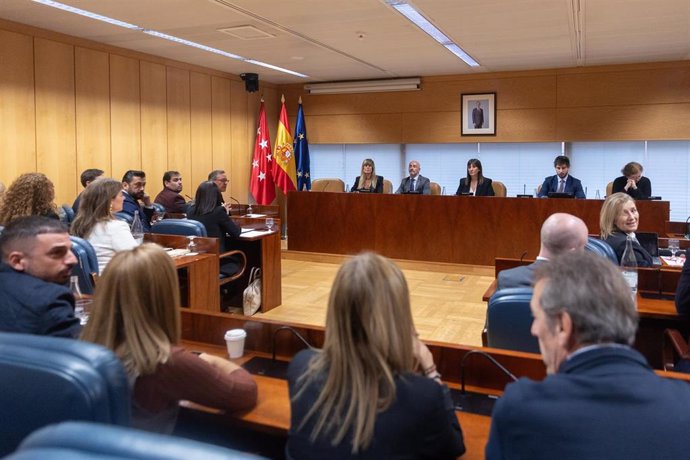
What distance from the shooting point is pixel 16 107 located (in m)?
6.41

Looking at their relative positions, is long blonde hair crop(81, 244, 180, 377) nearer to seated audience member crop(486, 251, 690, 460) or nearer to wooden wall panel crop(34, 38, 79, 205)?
seated audience member crop(486, 251, 690, 460)

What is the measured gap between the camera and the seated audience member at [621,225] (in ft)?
13.2

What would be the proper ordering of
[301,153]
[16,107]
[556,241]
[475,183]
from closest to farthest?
[556,241] → [16,107] → [475,183] → [301,153]

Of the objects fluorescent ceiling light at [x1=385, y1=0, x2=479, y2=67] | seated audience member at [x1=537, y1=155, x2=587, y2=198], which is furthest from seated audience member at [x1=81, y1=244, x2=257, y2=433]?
seated audience member at [x1=537, y1=155, x2=587, y2=198]

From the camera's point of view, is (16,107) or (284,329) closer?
(284,329)

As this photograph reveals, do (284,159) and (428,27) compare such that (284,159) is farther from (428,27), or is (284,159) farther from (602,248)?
(602,248)

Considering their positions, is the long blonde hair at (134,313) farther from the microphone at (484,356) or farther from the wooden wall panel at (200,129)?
the wooden wall panel at (200,129)

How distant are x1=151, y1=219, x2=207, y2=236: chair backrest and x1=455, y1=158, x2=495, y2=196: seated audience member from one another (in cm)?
402

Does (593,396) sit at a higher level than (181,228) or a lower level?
lower

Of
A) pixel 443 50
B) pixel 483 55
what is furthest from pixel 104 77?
pixel 483 55

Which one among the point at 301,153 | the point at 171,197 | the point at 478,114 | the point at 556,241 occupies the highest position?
the point at 478,114

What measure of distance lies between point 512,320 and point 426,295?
Answer: 423 cm

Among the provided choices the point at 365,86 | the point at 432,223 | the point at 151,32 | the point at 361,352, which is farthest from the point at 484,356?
the point at 365,86

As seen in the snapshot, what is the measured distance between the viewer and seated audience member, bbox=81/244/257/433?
5.35 feet
